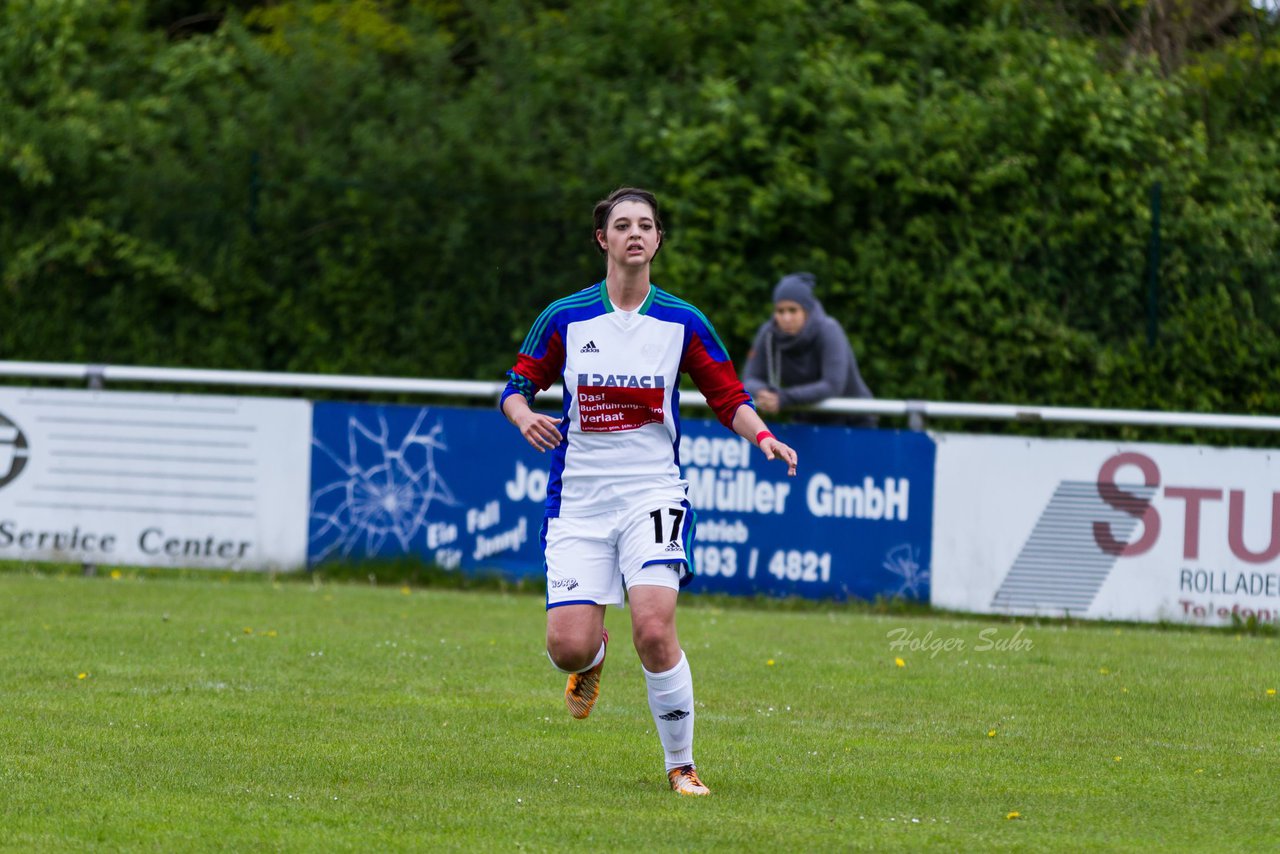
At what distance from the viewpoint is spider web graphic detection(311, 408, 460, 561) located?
1283 centimetres

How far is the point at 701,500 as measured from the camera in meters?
12.4

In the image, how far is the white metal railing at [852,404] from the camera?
474 inches

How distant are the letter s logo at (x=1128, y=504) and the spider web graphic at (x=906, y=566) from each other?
3.92 ft

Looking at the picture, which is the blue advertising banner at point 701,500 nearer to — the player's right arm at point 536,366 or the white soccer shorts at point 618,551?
the player's right arm at point 536,366

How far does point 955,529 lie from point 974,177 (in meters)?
3.98

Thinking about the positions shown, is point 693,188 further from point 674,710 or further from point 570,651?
point 674,710

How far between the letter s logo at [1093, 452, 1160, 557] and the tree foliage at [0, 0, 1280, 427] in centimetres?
257

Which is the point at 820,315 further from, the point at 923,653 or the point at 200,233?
the point at 200,233

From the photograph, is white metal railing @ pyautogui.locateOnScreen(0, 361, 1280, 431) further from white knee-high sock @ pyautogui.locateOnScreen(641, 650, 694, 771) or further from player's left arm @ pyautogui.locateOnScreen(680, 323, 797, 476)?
white knee-high sock @ pyautogui.locateOnScreen(641, 650, 694, 771)

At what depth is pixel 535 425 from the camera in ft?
20.7

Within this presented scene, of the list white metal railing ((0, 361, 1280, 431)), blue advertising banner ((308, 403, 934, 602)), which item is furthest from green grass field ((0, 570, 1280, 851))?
white metal railing ((0, 361, 1280, 431))

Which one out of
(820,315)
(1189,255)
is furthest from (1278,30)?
(820,315)

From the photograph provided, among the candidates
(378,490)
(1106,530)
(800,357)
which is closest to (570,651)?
(1106,530)

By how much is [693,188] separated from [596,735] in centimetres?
864
